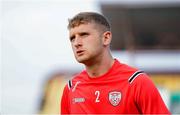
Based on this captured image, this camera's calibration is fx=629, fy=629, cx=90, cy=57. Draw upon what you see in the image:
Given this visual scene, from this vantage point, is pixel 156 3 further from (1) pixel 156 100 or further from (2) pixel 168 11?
(1) pixel 156 100

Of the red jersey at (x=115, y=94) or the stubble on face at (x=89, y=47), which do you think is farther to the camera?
the stubble on face at (x=89, y=47)

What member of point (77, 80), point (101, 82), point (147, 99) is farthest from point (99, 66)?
point (147, 99)

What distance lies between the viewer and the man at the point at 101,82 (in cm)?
441

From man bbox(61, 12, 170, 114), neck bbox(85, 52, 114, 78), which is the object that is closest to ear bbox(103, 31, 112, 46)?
man bbox(61, 12, 170, 114)

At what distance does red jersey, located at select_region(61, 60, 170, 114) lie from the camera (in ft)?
14.4

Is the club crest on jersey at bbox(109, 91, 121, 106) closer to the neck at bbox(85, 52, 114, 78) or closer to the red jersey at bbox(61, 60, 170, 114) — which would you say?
the red jersey at bbox(61, 60, 170, 114)

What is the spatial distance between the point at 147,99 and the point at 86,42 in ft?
2.05

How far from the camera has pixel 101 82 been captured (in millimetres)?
4637

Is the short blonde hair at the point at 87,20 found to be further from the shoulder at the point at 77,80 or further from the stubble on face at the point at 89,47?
the shoulder at the point at 77,80

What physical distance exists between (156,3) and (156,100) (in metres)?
8.79

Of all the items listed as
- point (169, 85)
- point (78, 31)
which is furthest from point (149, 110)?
point (169, 85)

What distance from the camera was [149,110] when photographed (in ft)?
14.3

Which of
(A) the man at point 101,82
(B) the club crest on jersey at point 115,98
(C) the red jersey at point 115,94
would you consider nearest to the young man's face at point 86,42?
(A) the man at point 101,82

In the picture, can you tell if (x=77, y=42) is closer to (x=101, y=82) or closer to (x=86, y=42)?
(x=86, y=42)
